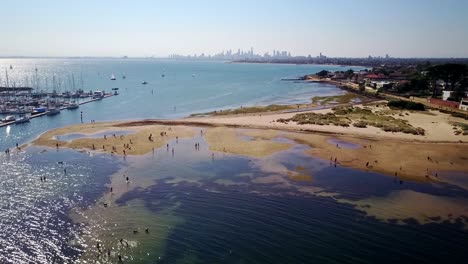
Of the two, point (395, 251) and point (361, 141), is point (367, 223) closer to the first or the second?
point (395, 251)

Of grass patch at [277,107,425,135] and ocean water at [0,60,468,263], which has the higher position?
grass patch at [277,107,425,135]

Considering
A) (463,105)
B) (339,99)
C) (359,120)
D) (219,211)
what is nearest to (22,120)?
(219,211)

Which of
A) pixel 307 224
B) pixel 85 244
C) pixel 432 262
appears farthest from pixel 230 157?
pixel 432 262

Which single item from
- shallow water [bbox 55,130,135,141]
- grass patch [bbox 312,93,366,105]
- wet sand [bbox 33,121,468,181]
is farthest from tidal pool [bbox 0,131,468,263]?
grass patch [bbox 312,93,366,105]

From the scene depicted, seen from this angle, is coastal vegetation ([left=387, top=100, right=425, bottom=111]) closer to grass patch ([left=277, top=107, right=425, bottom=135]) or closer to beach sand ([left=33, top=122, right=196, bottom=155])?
grass patch ([left=277, top=107, right=425, bottom=135])

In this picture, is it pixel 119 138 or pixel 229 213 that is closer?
pixel 229 213

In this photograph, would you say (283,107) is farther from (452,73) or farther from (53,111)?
(53,111)
